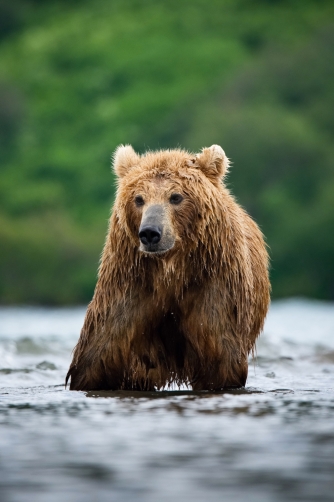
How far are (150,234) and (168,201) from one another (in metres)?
0.42

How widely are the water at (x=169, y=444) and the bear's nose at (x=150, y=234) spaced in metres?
1.05

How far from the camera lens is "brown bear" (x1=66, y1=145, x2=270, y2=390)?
7633mm

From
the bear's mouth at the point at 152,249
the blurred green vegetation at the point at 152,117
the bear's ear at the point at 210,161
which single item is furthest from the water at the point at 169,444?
the blurred green vegetation at the point at 152,117

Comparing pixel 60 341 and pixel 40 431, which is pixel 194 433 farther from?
pixel 60 341

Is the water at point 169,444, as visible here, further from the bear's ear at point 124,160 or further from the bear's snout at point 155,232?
the bear's ear at point 124,160

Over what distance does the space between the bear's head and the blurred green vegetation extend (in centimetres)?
3134

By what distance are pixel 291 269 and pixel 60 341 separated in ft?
→ 88.1

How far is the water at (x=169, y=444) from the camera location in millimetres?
4629

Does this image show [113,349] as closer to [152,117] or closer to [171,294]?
[171,294]

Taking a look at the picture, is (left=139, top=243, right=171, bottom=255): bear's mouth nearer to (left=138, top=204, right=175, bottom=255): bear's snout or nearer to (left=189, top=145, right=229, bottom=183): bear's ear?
(left=138, top=204, right=175, bottom=255): bear's snout

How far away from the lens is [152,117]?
161 ft

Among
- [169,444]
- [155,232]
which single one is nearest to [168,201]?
[155,232]

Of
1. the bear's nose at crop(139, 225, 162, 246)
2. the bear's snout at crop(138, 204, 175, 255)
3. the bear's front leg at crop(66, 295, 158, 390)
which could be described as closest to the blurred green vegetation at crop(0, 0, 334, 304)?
the bear's front leg at crop(66, 295, 158, 390)

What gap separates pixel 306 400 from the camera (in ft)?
23.6
